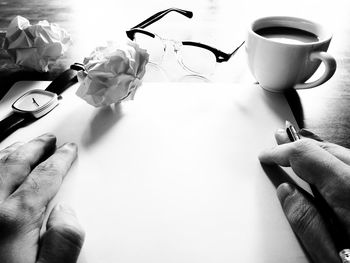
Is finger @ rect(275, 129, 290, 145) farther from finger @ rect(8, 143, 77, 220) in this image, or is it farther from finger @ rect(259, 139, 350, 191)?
finger @ rect(8, 143, 77, 220)

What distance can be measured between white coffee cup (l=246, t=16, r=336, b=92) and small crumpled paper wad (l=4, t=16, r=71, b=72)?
0.38m

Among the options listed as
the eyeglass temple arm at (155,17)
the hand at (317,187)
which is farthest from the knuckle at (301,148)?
the eyeglass temple arm at (155,17)

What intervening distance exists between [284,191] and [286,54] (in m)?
0.21

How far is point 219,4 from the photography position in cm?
85

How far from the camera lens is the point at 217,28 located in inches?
28.2

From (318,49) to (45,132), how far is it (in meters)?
0.43

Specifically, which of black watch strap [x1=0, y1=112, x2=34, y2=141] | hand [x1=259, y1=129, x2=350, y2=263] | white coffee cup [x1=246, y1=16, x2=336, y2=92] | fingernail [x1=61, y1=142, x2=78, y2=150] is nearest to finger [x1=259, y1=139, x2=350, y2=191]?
hand [x1=259, y1=129, x2=350, y2=263]

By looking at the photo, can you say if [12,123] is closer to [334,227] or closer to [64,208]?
[64,208]

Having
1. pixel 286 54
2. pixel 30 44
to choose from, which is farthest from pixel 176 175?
pixel 30 44

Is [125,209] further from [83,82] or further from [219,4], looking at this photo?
[219,4]

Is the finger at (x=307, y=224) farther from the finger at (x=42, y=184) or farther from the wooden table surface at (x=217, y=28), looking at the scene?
the finger at (x=42, y=184)

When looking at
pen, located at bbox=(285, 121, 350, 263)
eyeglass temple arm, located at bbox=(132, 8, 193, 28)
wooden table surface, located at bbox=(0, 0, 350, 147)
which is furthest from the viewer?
eyeglass temple arm, located at bbox=(132, 8, 193, 28)

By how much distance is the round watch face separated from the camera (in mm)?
445

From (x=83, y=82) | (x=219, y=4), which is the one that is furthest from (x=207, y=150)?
(x=219, y=4)
